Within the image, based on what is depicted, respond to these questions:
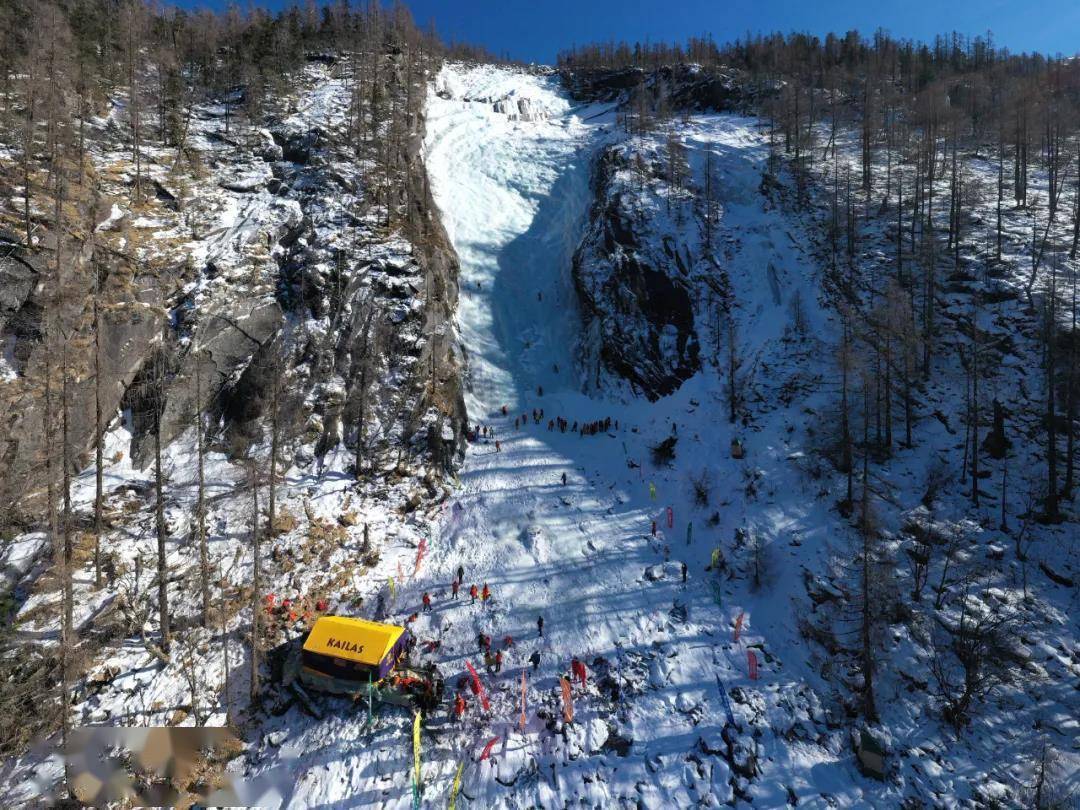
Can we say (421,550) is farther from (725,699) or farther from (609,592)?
(725,699)

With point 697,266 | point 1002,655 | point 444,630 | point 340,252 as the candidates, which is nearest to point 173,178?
point 340,252

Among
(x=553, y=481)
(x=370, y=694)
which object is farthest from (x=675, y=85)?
(x=370, y=694)

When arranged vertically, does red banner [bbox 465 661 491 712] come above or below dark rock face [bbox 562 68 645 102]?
below

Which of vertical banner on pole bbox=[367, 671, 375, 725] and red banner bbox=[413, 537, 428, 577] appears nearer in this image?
vertical banner on pole bbox=[367, 671, 375, 725]

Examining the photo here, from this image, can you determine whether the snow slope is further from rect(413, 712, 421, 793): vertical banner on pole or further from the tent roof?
the tent roof

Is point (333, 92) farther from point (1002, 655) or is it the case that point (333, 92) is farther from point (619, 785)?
point (1002, 655)

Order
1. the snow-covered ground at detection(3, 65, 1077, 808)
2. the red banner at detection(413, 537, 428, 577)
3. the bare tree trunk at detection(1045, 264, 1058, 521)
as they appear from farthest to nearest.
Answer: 1. the red banner at detection(413, 537, 428, 577)
2. the bare tree trunk at detection(1045, 264, 1058, 521)
3. the snow-covered ground at detection(3, 65, 1077, 808)

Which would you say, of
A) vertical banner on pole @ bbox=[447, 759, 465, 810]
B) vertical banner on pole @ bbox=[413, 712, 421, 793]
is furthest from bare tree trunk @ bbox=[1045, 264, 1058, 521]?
vertical banner on pole @ bbox=[413, 712, 421, 793]
